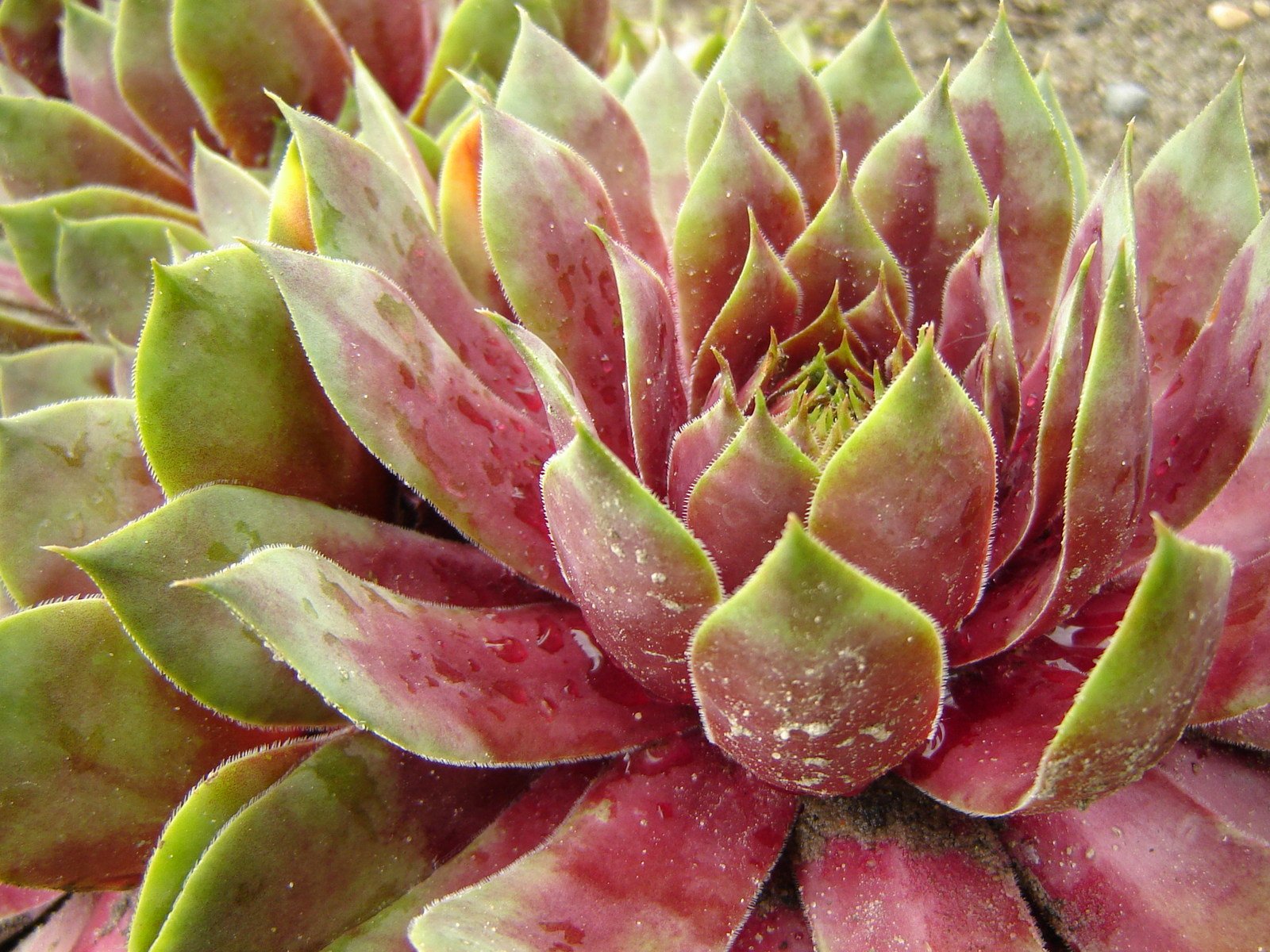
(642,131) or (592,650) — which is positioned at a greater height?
(642,131)

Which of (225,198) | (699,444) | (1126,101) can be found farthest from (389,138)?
(1126,101)

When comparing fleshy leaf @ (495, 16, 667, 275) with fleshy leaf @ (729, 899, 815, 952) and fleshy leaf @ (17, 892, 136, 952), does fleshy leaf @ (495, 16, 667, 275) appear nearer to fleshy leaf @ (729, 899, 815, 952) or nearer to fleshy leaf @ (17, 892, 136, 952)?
fleshy leaf @ (729, 899, 815, 952)

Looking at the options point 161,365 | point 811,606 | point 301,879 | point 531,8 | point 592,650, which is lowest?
point 301,879

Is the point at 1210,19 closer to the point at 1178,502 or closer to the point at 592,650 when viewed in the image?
the point at 1178,502

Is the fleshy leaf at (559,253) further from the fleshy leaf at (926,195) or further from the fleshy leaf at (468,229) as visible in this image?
the fleshy leaf at (926,195)

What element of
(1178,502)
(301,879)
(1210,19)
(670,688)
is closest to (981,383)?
(1178,502)

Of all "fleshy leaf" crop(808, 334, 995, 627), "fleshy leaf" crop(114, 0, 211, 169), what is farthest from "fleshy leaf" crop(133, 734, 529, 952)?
"fleshy leaf" crop(114, 0, 211, 169)
